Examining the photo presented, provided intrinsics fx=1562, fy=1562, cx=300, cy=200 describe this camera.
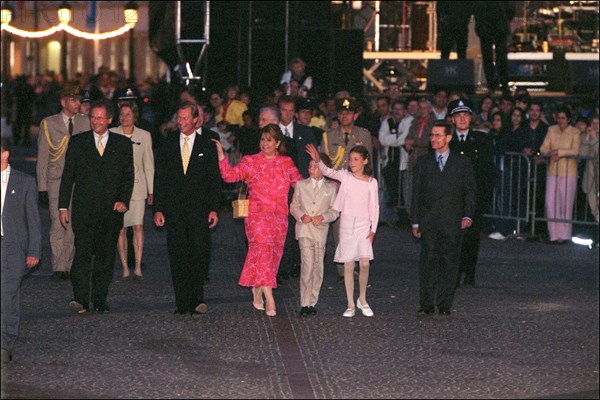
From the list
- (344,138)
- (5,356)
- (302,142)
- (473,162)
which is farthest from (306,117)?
(5,356)

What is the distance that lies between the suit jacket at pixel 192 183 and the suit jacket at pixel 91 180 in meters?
0.33

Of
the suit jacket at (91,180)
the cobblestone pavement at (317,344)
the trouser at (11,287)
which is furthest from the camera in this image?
the suit jacket at (91,180)

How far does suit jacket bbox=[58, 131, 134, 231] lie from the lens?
1278 cm

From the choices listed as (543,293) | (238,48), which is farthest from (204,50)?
(543,293)

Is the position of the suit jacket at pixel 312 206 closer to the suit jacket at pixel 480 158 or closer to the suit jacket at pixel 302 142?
the suit jacket at pixel 480 158

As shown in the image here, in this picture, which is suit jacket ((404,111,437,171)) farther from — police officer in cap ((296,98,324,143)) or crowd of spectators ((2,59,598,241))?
police officer in cap ((296,98,324,143))

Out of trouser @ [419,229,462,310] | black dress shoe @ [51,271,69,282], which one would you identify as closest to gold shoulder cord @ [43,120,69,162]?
black dress shoe @ [51,271,69,282]

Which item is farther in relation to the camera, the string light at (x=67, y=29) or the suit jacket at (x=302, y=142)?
the string light at (x=67, y=29)

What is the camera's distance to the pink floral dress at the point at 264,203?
12852mm

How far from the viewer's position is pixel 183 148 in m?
12.9

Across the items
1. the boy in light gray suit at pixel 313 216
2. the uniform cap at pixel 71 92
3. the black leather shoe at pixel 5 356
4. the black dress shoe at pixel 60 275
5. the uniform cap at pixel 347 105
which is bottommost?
the black dress shoe at pixel 60 275

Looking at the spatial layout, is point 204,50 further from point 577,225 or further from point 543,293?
point 543,293

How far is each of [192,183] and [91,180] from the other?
2.73 ft

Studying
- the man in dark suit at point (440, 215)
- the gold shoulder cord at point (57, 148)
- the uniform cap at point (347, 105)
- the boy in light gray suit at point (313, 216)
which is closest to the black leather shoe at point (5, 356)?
the boy in light gray suit at point (313, 216)
